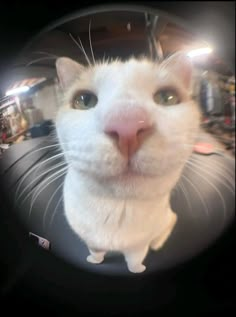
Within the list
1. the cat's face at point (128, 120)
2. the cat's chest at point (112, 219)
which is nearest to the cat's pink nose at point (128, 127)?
the cat's face at point (128, 120)

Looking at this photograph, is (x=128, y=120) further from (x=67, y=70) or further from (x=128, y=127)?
(x=67, y=70)

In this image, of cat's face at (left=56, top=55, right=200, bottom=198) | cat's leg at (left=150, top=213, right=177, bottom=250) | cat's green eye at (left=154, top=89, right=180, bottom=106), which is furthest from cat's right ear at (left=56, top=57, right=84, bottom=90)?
cat's leg at (left=150, top=213, right=177, bottom=250)

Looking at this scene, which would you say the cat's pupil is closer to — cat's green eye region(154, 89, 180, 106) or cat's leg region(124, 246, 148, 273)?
cat's green eye region(154, 89, 180, 106)

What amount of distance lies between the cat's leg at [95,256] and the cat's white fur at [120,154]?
34mm

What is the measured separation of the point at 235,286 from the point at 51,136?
377mm

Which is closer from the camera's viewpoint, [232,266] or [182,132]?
[182,132]

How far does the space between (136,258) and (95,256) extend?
6 cm

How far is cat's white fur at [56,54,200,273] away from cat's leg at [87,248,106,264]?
0.03m

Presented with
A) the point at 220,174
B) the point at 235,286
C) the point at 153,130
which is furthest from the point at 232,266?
the point at 153,130

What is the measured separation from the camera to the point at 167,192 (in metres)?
0.56

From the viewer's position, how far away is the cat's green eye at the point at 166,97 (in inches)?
20.2

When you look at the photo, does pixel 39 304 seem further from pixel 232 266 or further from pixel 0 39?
pixel 0 39

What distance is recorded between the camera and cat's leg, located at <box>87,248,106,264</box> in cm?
61

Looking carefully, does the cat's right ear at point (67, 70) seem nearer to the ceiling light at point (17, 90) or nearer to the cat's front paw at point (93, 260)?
the ceiling light at point (17, 90)
